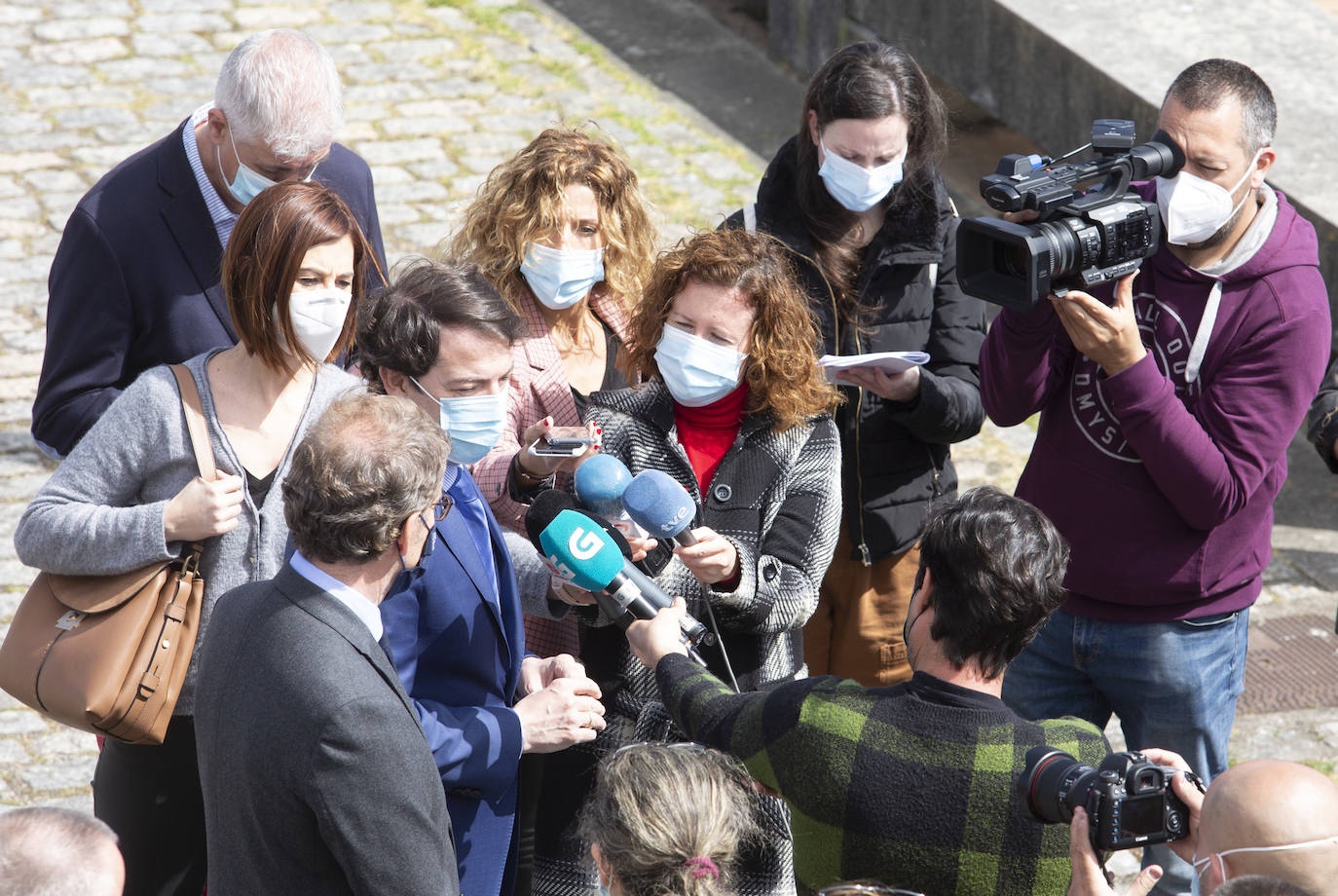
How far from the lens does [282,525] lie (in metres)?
3.24

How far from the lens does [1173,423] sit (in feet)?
11.4

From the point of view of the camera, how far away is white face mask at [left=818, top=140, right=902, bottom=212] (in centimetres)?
410

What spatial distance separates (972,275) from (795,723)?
1391 mm

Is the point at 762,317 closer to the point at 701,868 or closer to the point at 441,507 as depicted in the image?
the point at 441,507

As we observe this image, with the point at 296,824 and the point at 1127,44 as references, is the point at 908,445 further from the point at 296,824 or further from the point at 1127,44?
the point at 1127,44

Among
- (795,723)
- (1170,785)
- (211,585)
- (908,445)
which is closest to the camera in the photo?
(1170,785)

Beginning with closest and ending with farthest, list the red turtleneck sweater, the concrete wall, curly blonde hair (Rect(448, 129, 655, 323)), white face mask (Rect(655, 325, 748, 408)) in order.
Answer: white face mask (Rect(655, 325, 748, 408)) < the red turtleneck sweater < curly blonde hair (Rect(448, 129, 655, 323)) < the concrete wall

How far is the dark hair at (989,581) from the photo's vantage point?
269cm

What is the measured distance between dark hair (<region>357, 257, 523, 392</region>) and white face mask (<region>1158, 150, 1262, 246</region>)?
63.1 inches

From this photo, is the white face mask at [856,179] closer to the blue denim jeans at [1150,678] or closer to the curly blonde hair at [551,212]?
the curly blonde hair at [551,212]

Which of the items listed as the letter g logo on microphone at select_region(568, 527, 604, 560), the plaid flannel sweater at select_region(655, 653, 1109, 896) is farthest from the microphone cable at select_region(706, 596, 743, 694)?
the plaid flannel sweater at select_region(655, 653, 1109, 896)

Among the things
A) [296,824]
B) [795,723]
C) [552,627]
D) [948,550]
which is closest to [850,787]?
[795,723]

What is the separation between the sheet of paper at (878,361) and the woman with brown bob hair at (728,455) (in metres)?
0.08

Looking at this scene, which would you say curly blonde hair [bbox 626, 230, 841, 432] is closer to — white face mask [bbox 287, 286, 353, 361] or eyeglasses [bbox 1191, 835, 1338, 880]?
white face mask [bbox 287, 286, 353, 361]
